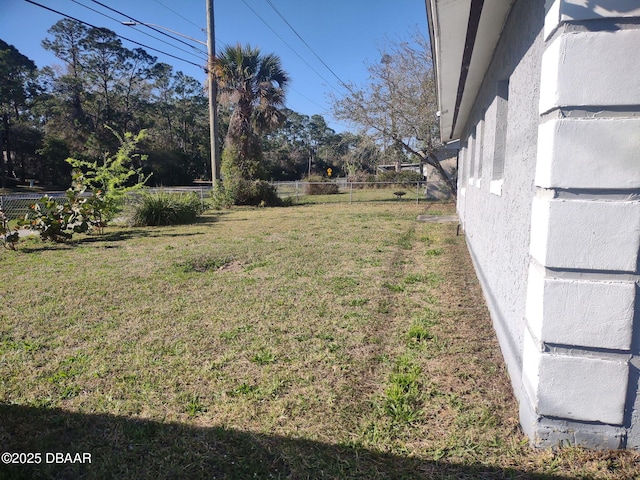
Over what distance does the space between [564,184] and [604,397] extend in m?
1.03

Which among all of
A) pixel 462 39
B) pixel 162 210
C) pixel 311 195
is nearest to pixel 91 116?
pixel 311 195

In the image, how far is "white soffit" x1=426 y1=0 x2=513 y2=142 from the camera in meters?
3.22

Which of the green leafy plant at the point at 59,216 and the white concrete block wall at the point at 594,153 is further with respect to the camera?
the green leafy plant at the point at 59,216

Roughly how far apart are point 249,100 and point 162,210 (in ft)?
34.0

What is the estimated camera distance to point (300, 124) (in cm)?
8838

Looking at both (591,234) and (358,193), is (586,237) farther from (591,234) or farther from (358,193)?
(358,193)

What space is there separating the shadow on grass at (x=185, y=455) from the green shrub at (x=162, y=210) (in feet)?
33.0

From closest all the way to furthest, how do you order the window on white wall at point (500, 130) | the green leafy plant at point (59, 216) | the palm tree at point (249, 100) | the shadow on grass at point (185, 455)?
1. the shadow on grass at point (185, 455)
2. the window on white wall at point (500, 130)
3. the green leafy plant at point (59, 216)
4. the palm tree at point (249, 100)

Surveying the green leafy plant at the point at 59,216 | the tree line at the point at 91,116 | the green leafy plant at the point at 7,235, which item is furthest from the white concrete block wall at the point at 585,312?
the tree line at the point at 91,116

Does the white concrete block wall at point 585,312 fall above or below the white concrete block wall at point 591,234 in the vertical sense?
below

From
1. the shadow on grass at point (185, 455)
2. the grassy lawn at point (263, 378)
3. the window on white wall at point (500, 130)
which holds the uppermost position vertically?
the window on white wall at point (500, 130)

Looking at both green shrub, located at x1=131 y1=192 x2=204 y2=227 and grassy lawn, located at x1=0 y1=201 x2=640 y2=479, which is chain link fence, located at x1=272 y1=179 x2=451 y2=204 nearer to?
green shrub, located at x1=131 y1=192 x2=204 y2=227

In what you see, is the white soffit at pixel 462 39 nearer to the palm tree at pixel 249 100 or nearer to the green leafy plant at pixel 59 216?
the green leafy plant at pixel 59 216

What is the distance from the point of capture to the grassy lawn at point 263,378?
2.10 m
